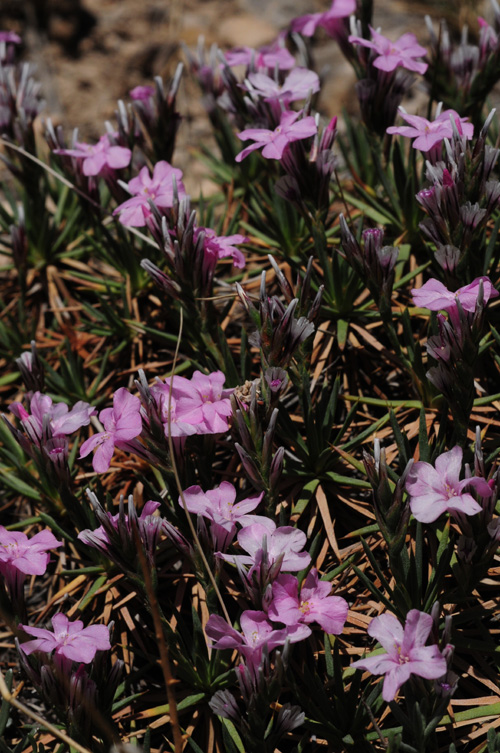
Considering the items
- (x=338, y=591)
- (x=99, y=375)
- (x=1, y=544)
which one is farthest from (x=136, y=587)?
(x=99, y=375)

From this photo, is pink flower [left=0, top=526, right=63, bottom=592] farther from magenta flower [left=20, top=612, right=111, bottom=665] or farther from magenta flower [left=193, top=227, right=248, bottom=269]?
magenta flower [left=193, top=227, right=248, bottom=269]

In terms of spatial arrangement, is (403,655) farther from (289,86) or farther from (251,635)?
(289,86)

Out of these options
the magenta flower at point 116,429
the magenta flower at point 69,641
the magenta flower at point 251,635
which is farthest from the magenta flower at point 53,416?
the magenta flower at point 251,635

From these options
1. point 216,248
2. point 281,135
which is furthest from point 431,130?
point 216,248

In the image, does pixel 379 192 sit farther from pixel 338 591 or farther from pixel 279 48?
pixel 338 591

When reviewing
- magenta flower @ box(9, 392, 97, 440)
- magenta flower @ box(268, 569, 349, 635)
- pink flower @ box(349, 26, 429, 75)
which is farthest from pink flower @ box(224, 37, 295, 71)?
magenta flower @ box(268, 569, 349, 635)

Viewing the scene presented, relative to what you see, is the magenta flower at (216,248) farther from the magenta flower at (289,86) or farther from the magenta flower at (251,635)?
the magenta flower at (251,635)
